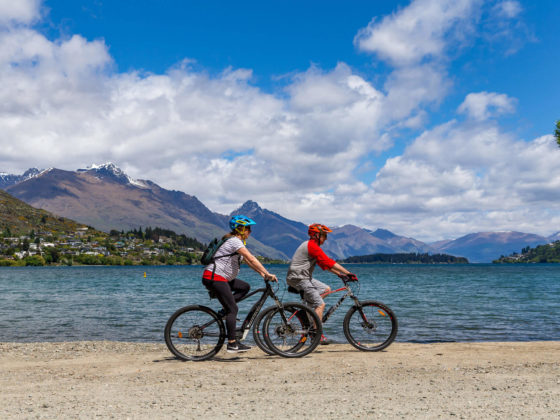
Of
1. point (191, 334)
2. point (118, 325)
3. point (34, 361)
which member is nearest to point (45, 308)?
point (118, 325)

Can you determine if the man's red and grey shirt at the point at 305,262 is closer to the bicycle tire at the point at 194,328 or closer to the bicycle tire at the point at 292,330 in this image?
the bicycle tire at the point at 292,330

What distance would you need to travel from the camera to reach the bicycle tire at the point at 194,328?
11375 millimetres

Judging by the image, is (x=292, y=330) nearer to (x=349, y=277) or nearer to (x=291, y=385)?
(x=349, y=277)

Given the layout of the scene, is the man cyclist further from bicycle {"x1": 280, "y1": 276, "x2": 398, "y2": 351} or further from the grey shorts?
bicycle {"x1": 280, "y1": 276, "x2": 398, "y2": 351}

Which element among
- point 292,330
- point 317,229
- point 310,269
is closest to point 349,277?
point 310,269

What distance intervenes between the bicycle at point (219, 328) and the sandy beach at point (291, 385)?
1.14ft

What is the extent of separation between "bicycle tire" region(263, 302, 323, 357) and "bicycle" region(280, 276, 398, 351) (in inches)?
39.0

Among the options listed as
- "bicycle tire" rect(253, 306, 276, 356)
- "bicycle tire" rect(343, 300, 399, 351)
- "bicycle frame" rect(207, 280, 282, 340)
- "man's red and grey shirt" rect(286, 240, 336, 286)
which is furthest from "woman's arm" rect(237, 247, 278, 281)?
"bicycle tire" rect(343, 300, 399, 351)

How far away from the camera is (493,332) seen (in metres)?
20.4

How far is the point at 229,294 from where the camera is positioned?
11.0 m

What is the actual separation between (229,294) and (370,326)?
13.7ft

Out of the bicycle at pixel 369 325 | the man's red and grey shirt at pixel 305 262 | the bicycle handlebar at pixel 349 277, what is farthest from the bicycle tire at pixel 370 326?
the man's red and grey shirt at pixel 305 262

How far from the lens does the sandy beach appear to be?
7082mm

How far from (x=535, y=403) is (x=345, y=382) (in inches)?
126
